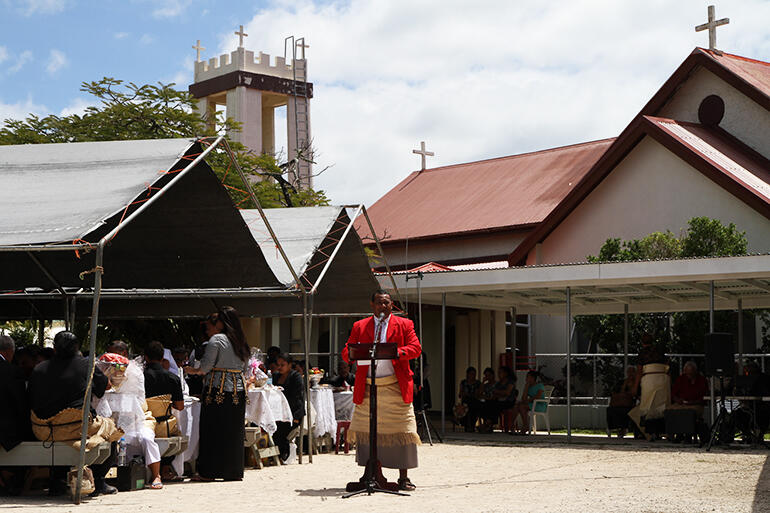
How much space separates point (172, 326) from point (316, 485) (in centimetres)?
1380

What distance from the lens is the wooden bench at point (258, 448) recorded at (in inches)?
463

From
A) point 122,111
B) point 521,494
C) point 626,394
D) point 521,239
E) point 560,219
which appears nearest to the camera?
point 521,494

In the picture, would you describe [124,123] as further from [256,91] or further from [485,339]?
[256,91]

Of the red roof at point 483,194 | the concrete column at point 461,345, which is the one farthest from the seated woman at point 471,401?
the red roof at point 483,194

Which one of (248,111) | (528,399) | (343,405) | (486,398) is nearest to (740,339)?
(528,399)

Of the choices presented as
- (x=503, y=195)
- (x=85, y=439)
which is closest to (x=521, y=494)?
(x=85, y=439)

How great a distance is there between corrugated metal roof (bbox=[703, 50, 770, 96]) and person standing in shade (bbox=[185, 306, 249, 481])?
1782cm

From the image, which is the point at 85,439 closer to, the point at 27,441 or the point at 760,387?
the point at 27,441

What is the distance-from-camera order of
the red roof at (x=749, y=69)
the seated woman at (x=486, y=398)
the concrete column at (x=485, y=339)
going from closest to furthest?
1. the seated woman at (x=486, y=398)
2. the concrete column at (x=485, y=339)
3. the red roof at (x=749, y=69)

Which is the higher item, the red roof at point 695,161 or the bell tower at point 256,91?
the bell tower at point 256,91

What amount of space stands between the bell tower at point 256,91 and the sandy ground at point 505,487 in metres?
35.0

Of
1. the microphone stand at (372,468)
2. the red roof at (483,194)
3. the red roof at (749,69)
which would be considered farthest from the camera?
the red roof at (483,194)

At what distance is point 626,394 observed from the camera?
58.9ft

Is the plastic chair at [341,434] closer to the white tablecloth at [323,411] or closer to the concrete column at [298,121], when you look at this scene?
the white tablecloth at [323,411]
